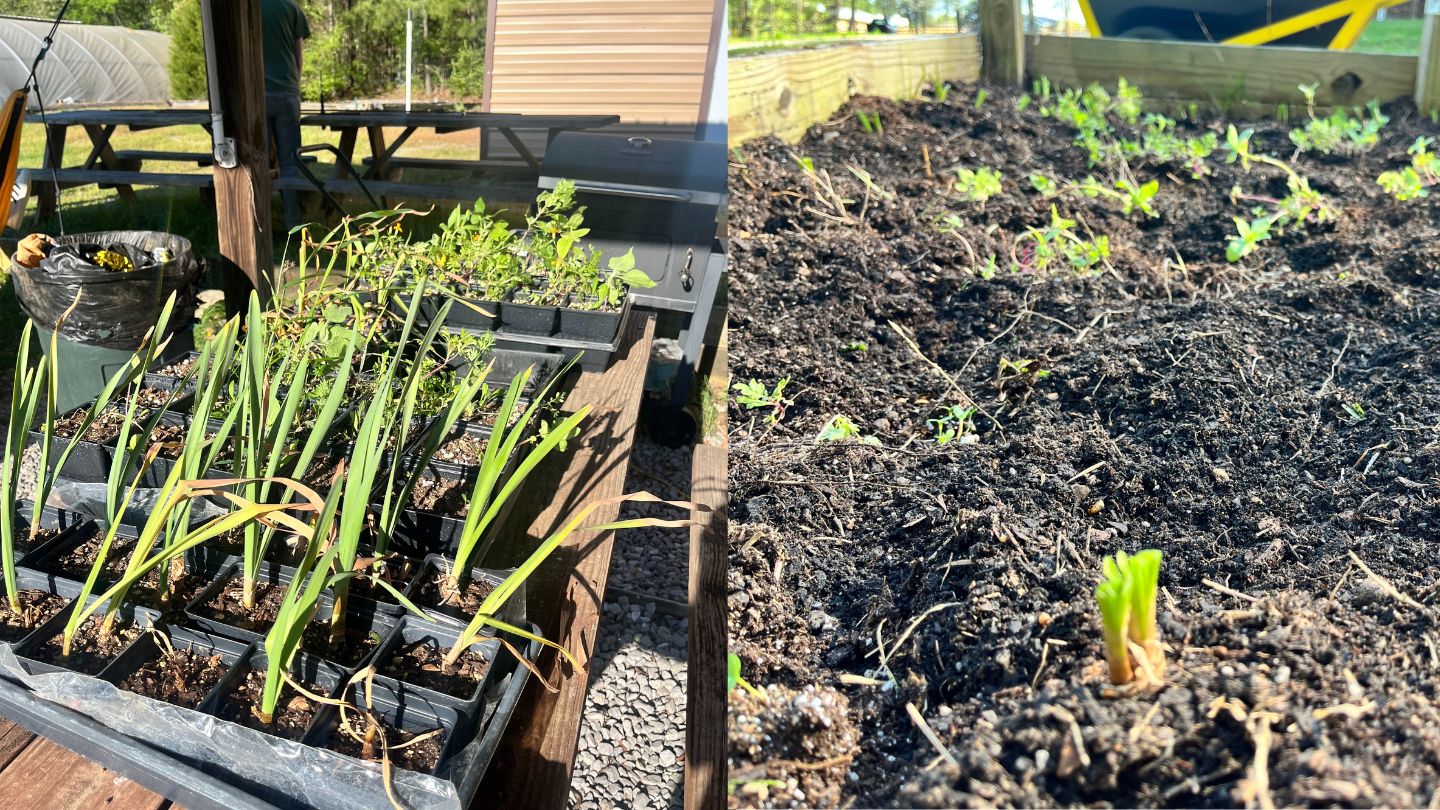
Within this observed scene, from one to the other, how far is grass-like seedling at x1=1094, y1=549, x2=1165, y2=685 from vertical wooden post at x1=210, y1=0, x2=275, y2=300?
2.97 m

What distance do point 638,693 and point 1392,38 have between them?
9.65 feet

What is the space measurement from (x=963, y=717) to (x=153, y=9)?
3231mm

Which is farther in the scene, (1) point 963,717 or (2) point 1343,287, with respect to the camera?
(2) point 1343,287

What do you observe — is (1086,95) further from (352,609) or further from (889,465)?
(352,609)

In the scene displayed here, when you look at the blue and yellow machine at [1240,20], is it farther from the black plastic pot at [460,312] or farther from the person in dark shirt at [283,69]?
the person in dark shirt at [283,69]

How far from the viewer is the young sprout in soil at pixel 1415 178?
227 cm

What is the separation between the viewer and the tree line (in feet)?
9.30

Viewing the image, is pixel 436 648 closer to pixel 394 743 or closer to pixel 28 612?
pixel 394 743

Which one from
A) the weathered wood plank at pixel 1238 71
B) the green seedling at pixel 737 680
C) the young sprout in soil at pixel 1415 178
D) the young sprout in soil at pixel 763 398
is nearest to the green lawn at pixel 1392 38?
the weathered wood plank at pixel 1238 71

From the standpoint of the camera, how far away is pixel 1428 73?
2893mm

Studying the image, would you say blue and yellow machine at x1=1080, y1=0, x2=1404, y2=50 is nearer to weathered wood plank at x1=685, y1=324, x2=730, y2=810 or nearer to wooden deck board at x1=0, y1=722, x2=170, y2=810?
weathered wood plank at x1=685, y1=324, x2=730, y2=810

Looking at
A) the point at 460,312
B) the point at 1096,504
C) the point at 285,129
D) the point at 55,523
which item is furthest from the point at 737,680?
the point at 285,129

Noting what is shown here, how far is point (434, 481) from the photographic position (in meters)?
Result: 1.89

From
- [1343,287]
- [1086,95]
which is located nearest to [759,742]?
[1343,287]
